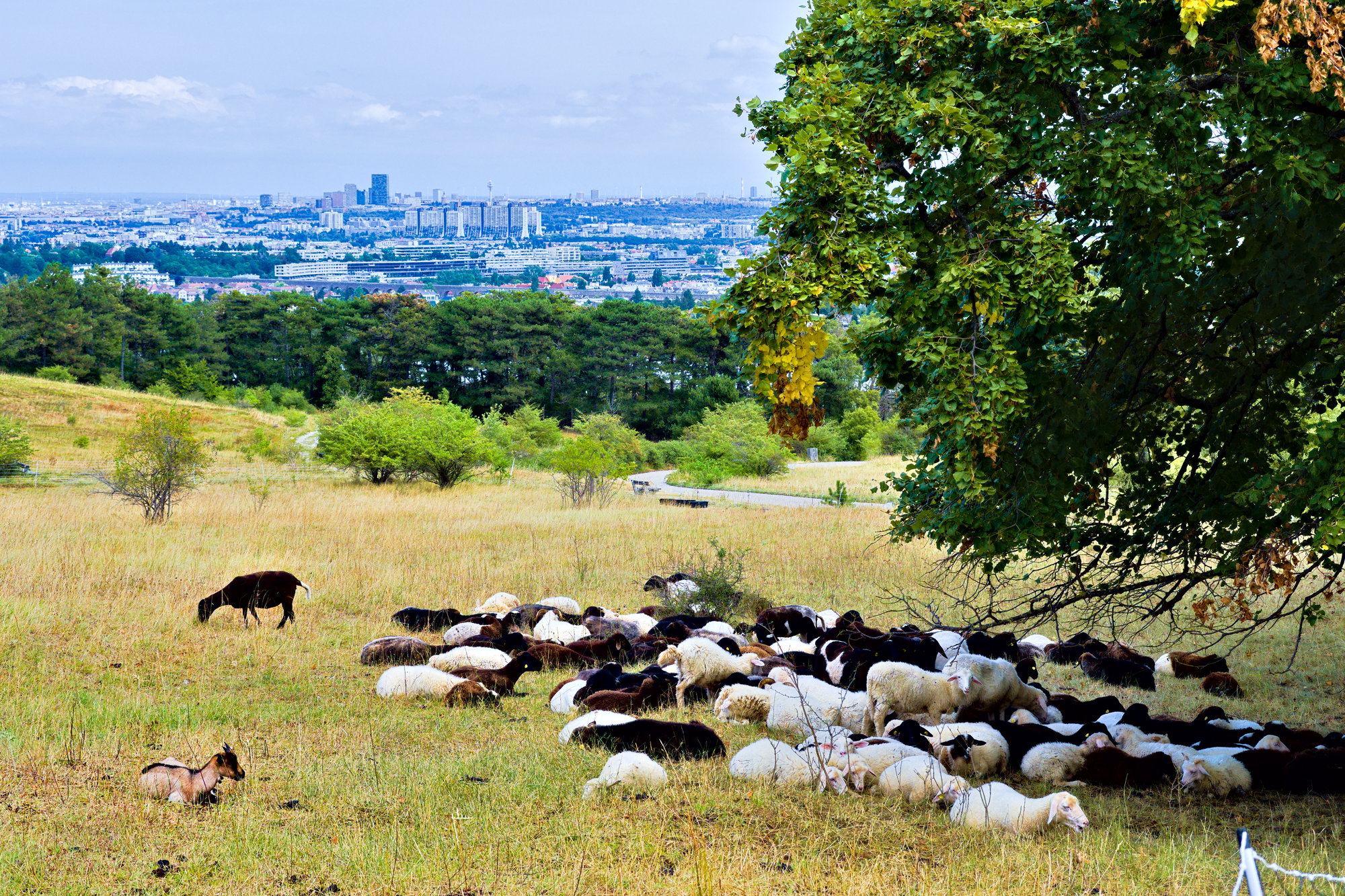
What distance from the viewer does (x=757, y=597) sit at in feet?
50.7

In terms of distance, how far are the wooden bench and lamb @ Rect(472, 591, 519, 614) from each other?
1721cm

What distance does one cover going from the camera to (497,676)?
10.1 m

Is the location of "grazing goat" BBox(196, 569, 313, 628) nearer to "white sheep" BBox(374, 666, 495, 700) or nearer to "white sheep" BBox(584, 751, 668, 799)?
"white sheep" BBox(374, 666, 495, 700)

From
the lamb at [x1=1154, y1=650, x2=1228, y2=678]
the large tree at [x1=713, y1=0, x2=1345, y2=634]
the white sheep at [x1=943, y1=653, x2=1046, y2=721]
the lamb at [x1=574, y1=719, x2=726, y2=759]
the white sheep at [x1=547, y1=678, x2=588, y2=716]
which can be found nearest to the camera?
the large tree at [x1=713, y1=0, x2=1345, y2=634]

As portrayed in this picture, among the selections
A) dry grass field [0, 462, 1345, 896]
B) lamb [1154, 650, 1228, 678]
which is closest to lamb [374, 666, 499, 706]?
dry grass field [0, 462, 1345, 896]

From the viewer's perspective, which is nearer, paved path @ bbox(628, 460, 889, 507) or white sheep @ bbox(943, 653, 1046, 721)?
white sheep @ bbox(943, 653, 1046, 721)

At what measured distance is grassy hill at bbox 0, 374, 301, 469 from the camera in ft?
165

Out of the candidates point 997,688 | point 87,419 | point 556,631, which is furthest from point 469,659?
point 87,419

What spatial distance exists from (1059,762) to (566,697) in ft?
13.9

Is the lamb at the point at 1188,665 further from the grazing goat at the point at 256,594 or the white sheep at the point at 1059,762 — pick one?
the grazing goat at the point at 256,594

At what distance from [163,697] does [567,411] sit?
85345 millimetres

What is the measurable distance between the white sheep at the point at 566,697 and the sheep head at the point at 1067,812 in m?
4.36

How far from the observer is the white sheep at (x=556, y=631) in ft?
41.1

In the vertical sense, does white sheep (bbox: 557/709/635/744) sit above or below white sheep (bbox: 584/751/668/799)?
below
